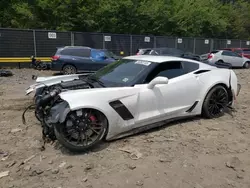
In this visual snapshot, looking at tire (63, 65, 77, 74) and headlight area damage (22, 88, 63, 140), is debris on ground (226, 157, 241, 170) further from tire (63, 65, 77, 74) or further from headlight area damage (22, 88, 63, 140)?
tire (63, 65, 77, 74)

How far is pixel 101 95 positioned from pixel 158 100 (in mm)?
1063

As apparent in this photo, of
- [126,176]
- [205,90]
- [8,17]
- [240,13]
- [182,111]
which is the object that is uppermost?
[240,13]

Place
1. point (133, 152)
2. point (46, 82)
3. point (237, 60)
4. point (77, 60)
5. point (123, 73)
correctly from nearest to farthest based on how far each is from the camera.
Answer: point (133, 152), point (123, 73), point (46, 82), point (77, 60), point (237, 60)

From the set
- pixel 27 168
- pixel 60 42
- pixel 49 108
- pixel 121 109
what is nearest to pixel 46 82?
pixel 49 108

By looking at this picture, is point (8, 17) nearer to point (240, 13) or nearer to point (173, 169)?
point (173, 169)

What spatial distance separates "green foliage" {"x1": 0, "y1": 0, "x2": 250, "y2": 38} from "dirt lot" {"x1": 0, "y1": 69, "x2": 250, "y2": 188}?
18.4 meters

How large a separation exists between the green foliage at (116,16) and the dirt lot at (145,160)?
18.4 m

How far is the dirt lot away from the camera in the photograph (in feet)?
10.7

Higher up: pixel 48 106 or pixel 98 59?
pixel 98 59

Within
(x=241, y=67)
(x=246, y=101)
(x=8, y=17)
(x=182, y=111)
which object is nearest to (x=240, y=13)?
(x=241, y=67)

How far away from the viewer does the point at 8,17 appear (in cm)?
2167

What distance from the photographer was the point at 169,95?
464cm

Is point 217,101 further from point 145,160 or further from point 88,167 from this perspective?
point 88,167

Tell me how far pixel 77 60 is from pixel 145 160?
409 inches
